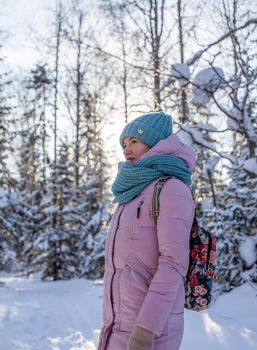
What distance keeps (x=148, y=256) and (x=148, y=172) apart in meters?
0.41

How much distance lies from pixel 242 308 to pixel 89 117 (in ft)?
64.6

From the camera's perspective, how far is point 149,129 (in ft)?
7.75

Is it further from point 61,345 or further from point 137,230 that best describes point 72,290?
point 137,230

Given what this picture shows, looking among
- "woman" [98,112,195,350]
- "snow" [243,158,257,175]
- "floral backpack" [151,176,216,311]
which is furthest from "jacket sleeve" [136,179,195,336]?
"snow" [243,158,257,175]

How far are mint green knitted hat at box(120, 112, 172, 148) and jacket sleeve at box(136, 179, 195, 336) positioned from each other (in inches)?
14.6

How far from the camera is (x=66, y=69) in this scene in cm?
2384

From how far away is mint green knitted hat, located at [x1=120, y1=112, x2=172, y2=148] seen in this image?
236 centimetres

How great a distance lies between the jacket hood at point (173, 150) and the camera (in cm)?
227

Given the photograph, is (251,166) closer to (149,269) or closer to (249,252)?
(249,252)

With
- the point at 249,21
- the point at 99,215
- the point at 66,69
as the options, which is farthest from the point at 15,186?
the point at 249,21

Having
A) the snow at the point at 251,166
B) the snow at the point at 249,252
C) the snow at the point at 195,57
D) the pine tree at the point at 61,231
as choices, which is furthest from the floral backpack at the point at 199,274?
the pine tree at the point at 61,231

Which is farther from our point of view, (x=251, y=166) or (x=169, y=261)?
(x=251, y=166)

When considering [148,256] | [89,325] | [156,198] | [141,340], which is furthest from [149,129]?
[89,325]

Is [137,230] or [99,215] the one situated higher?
[137,230]
